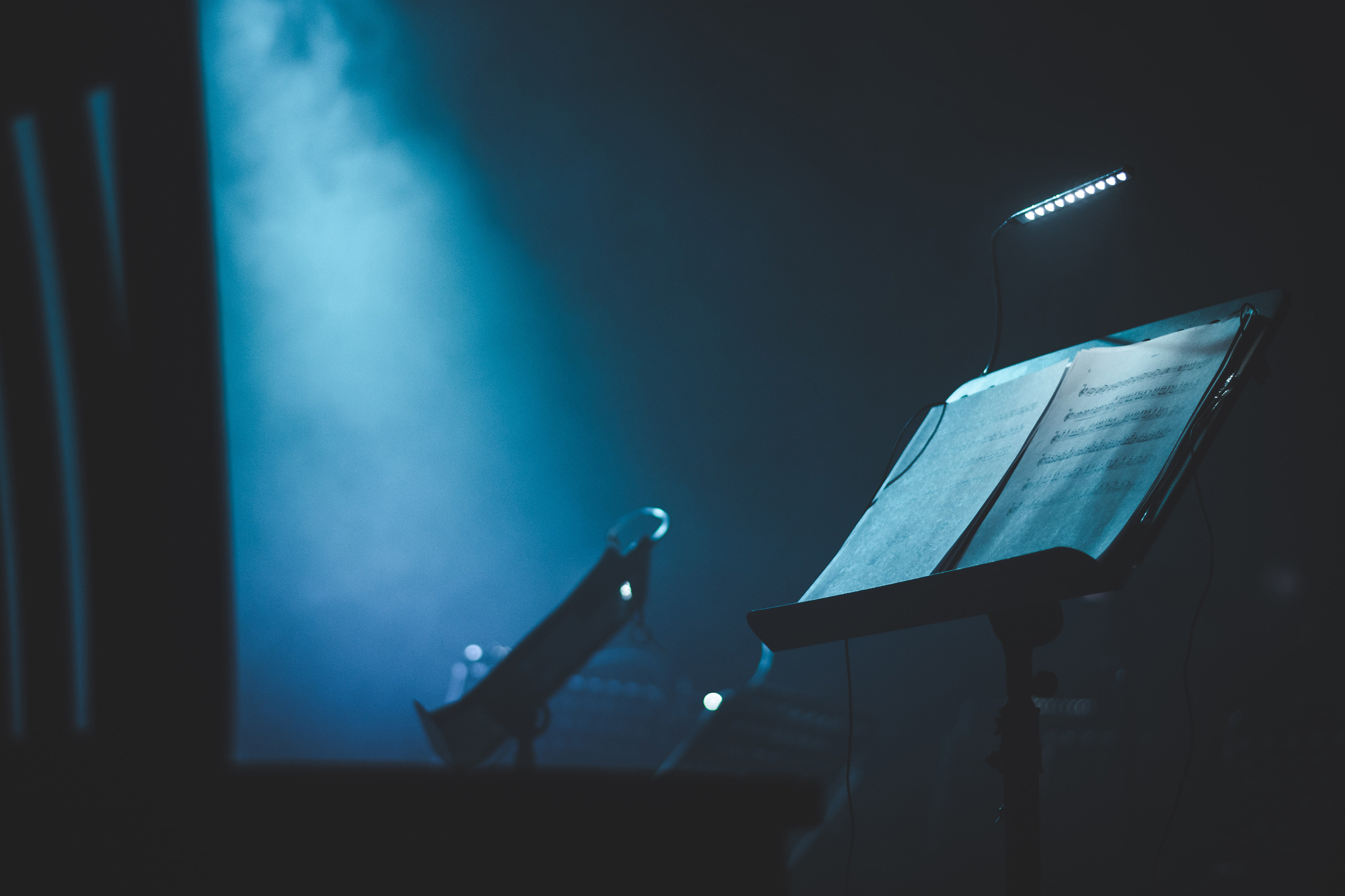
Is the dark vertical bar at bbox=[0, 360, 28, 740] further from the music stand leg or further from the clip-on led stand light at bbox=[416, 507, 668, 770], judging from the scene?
the clip-on led stand light at bbox=[416, 507, 668, 770]

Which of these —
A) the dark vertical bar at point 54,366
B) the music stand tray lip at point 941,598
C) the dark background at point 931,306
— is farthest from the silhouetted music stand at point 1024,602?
the dark vertical bar at point 54,366

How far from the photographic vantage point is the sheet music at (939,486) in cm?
91

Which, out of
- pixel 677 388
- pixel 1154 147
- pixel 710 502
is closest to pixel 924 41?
pixel 1154 147

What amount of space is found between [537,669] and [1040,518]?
93 cm

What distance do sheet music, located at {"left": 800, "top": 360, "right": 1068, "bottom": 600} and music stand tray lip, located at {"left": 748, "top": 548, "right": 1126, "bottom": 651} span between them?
0.02 metres

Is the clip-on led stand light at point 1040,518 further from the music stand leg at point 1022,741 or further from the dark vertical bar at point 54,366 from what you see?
the dark vertical bar at point 54,366

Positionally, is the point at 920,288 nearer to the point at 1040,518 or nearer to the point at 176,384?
the point at 1040,518

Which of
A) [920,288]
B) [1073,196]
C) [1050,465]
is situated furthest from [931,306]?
[1050,465]

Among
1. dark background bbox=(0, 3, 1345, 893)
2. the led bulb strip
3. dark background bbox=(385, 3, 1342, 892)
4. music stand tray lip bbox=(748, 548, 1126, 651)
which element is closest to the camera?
music stand tray lip bbox=(748, 548, 1126, 651)

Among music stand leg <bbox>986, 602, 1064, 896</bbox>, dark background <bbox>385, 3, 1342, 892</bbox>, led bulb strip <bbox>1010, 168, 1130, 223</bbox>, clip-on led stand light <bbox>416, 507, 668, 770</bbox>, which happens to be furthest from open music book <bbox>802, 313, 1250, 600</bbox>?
dark background <bbox>385, 3, 1342, 892</bbox>

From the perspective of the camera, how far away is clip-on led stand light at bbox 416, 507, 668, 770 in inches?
57.3

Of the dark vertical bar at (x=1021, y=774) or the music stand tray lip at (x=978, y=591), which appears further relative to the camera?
the dark vertical bar at (x=1021, y=774)

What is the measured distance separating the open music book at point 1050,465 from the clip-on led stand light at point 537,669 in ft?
1.97

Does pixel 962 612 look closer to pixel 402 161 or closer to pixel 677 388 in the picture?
pixel 677 388
